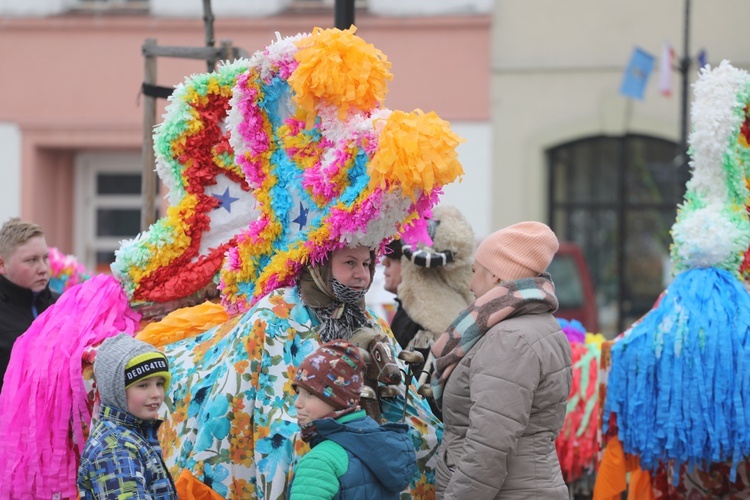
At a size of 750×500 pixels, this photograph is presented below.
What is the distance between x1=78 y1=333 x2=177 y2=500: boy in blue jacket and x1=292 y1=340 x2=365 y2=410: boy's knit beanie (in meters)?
A: 0.39

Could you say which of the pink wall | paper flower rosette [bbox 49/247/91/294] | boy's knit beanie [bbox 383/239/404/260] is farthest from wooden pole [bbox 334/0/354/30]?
the pink wall

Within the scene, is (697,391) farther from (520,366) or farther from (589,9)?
(589,9)

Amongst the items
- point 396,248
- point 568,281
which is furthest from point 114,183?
point 396,248

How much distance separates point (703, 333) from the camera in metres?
4.24

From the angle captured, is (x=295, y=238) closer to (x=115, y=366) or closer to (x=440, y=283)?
(x=115, y=366)

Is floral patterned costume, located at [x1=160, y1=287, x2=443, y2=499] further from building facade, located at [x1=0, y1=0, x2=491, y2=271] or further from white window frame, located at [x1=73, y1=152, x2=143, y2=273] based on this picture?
white window frame, located at [x1=73, y1=152, x2=143, y2=273]

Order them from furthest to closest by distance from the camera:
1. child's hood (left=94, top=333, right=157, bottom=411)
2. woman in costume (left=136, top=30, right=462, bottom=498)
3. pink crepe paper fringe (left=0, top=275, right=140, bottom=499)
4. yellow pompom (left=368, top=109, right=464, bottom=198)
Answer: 1. pink crepe paper fringe (left=0, top=275, right=140, bottom=499)
2. woman in costume (left=136, top=30, right=462, bottom=498)
3. yellow pompom (left=368, top=109, right=464, bottom=198)
4. child's hood (left=94, top=333, right=157, bottom=411)

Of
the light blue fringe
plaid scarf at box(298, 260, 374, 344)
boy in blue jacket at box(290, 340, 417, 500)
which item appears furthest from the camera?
the light blue fringe

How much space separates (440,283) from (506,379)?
1723mm

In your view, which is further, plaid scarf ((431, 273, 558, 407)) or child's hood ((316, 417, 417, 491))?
plaid scarf ((431, 273, 558, 407))

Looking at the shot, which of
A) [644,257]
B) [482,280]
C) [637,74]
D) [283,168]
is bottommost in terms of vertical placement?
[644,257]

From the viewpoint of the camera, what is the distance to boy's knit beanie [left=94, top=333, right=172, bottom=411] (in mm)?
3029

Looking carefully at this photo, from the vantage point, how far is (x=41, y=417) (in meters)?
→ 3.75

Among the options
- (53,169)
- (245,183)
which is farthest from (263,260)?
(53,169)
